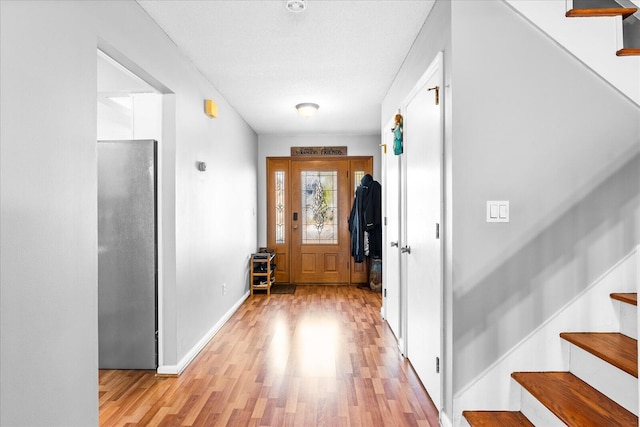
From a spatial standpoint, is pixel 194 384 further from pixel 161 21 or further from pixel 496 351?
pixel 161 21

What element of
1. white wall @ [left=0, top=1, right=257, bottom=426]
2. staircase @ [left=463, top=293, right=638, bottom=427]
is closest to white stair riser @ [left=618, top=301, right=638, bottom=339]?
staircase @ [left=463, top=293, right=638, bottom=427]

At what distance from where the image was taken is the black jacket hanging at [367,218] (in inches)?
228

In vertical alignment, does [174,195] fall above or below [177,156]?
below

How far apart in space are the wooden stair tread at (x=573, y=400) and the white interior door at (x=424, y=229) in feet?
1.71

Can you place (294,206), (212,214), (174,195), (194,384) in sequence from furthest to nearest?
(294,206) < (212,214) < (174,195) < (194,384)

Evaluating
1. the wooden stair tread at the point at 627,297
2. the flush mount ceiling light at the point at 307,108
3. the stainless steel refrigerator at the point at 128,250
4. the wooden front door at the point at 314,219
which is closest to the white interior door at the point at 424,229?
the wooden stair tread at the point at 627,297

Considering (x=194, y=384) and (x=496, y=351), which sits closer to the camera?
(x=496, y=351)

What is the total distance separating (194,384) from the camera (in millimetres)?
2812

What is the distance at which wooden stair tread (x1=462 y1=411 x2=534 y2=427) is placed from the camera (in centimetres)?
191

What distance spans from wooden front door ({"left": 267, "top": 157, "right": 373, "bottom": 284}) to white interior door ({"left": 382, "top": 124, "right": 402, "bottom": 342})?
211cm

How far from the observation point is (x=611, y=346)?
1831 mm

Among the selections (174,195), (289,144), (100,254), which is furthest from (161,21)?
(289,144)

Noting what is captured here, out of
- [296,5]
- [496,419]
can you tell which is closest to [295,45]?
[296,5]

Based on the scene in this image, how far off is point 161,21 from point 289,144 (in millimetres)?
4040
